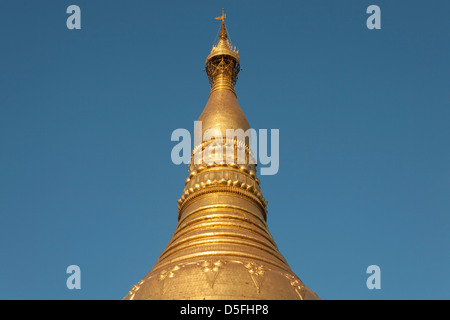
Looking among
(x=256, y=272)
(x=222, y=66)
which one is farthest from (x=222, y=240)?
(x=222, y=66)

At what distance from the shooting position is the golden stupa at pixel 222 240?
38.5 feet

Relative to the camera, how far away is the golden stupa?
38.5ft

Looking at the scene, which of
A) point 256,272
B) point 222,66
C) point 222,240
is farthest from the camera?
point 222,66

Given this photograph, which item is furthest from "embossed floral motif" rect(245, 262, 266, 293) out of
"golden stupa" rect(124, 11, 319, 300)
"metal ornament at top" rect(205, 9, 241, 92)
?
"metal ornament at top" rect(205, 9, 241, 92)

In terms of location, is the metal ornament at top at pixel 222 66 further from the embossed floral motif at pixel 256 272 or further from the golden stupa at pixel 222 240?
the embossed floral motif at pixel 256 272

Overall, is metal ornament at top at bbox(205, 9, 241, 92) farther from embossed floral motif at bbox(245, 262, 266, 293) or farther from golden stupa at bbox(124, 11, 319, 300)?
embossed floral motif at bbox(245, 262, 266, 293)

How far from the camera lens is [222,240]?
520 inches

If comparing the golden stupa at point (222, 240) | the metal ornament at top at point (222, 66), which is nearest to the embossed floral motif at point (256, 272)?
the golden stupa at point (222, 240)

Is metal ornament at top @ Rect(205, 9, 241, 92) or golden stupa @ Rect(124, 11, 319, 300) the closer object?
golden stupa @ Rect(124, 11, 319, 300)

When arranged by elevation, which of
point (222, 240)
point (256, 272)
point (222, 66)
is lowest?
point (256, 272)

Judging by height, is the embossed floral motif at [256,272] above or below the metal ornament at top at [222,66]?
below

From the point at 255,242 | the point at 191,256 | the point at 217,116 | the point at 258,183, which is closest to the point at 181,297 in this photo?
the point at 191,256

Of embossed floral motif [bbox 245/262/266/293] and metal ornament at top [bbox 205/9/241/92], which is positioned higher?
metal ornament at top [bbox 205/9/241/92]

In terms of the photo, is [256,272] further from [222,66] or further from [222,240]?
[222,66]
